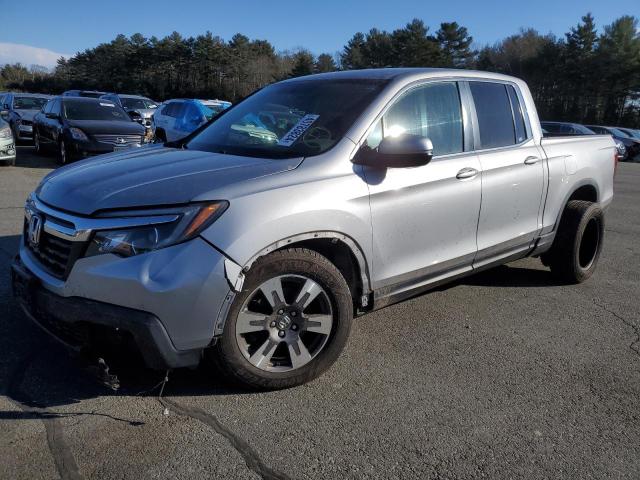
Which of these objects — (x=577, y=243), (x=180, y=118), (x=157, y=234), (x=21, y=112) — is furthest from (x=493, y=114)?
(x=21, y=112)

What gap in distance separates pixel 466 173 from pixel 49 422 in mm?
2928

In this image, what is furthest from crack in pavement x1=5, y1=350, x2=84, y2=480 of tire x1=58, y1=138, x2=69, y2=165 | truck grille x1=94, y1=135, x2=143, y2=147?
tire x1=58, y1=138, x2=69, y2=165

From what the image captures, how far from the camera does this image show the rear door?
4.13 meters

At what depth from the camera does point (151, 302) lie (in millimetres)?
2619

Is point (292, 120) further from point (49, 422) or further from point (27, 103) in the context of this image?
point (27, 103)

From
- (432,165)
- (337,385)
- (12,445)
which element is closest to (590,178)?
(432,165)

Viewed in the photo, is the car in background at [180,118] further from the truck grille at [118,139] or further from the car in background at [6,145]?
the car in background at [6,145]

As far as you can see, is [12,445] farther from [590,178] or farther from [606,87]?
[606,87]

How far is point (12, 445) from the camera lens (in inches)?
100

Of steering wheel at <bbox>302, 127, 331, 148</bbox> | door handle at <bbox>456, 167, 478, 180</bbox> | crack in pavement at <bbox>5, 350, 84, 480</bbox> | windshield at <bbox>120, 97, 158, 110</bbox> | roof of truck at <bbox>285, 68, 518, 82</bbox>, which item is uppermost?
roof of truck at <bbox>285, 68, 518, 82</bbox>

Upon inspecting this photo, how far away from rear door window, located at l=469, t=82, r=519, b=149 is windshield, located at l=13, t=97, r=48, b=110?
723 inches

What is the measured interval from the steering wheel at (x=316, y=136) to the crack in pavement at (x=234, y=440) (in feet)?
5.40

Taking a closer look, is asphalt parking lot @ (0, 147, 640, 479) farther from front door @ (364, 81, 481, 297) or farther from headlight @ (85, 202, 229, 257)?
headlight @ (85, 202, 229, 257)

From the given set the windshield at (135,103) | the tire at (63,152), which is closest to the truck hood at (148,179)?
the tire at (63,152)
